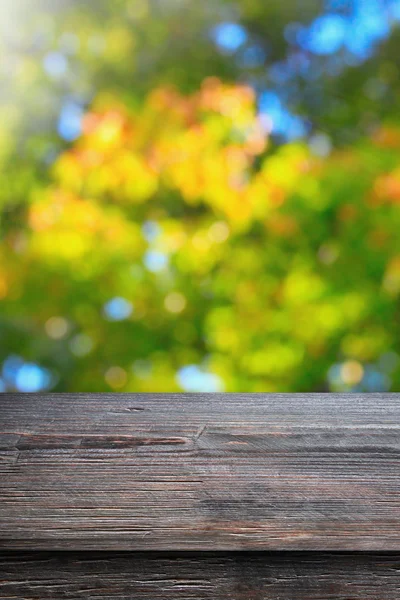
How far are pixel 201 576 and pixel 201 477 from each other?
0.06 meters

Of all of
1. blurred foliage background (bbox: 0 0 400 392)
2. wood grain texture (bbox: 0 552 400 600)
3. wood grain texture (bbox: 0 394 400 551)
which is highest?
blurred foliage background (bbox: 0 0 400 392)

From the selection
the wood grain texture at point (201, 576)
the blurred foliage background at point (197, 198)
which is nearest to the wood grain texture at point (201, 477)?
the wood grain texture at point (201, 576)

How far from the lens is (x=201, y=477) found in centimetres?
45

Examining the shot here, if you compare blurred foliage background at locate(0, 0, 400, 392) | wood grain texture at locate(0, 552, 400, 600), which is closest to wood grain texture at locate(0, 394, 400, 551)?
wood grain texture at locate(0, 552, 400, 600)

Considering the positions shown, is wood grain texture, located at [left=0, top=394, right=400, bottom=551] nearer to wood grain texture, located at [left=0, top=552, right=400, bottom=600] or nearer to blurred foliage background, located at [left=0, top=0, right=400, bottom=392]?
wood grain texture, located at [left=0, top=552, right=400, bottom=600]

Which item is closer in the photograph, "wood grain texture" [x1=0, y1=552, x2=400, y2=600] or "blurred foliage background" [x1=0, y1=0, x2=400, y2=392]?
"wood grain texture" [x1=0, y1=552, x2=400, y2=600]

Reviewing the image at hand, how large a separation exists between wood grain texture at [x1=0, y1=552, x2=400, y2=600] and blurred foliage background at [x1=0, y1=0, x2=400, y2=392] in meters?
2.85

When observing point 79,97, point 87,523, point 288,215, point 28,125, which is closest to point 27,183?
point 28,125

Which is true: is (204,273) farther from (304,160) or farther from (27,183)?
(27,183)

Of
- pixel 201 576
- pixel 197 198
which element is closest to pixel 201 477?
pixel 201 576

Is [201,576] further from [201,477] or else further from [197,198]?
[197,198]

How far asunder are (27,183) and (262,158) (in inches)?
49.7

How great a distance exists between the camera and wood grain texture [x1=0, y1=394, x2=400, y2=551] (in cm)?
42

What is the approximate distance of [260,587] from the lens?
414 mm
